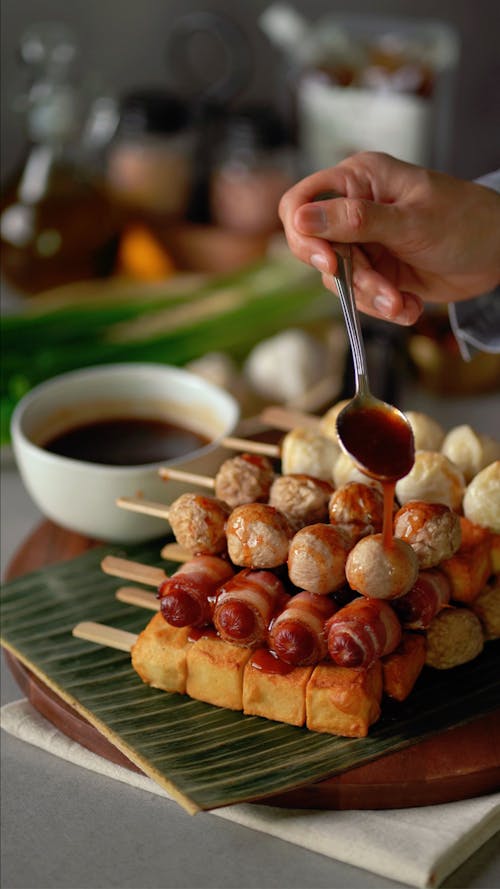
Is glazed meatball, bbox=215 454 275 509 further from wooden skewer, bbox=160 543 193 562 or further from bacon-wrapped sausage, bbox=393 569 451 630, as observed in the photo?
bacon-wrapped sausage, bbox=393 569 451 630

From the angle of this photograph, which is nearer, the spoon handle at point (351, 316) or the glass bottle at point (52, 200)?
the spoon handle at point (351, 316)

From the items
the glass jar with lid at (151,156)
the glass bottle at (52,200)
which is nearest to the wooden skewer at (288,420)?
the glass bottle at (52,200)

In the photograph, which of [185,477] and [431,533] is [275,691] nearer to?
[431,533]

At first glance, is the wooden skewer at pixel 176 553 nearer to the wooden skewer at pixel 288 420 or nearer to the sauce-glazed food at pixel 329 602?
the sauce-glazed food at pixel 329 602

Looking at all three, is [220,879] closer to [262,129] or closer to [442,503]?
[442,503]

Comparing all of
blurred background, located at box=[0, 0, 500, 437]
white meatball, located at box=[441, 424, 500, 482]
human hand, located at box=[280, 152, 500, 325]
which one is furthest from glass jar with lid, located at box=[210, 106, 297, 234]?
white meatball, located at box=[441, 424, 500, 482]

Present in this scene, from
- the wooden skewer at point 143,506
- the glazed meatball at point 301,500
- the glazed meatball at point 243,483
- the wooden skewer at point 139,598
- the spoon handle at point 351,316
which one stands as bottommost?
the wooden skewer at point 139,598

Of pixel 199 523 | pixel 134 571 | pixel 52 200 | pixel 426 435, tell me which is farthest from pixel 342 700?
pixel 52 200
